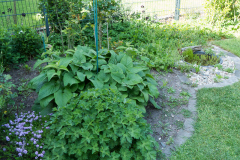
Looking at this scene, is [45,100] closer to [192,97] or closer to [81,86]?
[81,86]

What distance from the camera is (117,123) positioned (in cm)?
234

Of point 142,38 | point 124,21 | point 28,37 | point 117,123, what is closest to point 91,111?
point 117,123

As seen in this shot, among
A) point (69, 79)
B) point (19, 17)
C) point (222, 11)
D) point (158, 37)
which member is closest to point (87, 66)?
point (69, 79)

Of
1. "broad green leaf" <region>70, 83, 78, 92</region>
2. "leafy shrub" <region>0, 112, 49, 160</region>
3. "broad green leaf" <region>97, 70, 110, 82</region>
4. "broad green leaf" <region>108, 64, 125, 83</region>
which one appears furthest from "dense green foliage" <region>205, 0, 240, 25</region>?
"leafy shrub" <region>0, 112, 49, 160</region>

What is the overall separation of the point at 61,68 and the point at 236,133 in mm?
2577

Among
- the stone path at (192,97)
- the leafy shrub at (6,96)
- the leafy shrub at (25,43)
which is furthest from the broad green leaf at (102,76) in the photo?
the leafy shrub at (25,43)

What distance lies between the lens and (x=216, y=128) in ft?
10.4

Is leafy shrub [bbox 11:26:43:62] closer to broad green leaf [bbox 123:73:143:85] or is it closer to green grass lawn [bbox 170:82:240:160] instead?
broad green leaf [bbox 123:73:143:85]

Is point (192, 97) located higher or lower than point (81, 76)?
lower

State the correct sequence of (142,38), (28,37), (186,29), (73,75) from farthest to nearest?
(186,29) → (142,38) → (28,37) → (73,75)

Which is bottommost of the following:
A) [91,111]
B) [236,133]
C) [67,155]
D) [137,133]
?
[236,133]

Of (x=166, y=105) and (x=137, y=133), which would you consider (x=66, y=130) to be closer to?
(x=137, y=133)

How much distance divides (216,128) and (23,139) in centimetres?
256

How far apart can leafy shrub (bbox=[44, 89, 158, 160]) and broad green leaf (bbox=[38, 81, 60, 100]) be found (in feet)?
1.98
